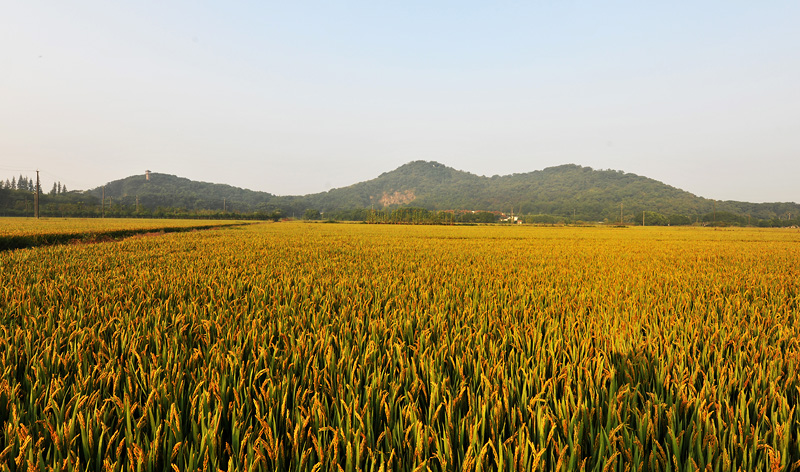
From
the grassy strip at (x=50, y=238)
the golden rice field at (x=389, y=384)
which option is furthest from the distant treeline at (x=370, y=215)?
the golden rice field at (x=389, y=384)

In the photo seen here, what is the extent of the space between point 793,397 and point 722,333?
1.08 metres

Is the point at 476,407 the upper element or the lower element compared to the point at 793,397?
upper

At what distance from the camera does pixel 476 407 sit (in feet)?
5.10

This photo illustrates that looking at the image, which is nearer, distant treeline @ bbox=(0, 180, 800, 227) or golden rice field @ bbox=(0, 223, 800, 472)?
golden rice field @ bbox=(0, 223, 800, 472)

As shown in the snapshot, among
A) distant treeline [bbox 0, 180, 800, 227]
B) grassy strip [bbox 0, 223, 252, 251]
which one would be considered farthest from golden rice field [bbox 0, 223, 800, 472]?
distant treeline [bbox 0, 180, 800, 227]

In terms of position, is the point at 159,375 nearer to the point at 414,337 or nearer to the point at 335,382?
the point at 335,382

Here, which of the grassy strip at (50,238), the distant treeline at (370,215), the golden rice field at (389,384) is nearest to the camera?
the golden rice field at (389,384)

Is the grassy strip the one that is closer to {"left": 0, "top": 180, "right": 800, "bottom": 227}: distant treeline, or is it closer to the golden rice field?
the golden rice field

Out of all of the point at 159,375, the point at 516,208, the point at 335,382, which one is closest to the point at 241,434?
the point at 335,382

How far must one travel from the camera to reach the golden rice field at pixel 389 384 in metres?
1.25

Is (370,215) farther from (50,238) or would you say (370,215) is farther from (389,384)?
(389,384)

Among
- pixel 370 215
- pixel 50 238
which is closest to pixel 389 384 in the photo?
pixel 50 238

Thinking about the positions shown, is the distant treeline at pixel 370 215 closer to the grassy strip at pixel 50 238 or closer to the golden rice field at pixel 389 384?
the grassy strip at pixel 50 238

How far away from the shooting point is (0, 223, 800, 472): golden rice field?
4.09 feet
